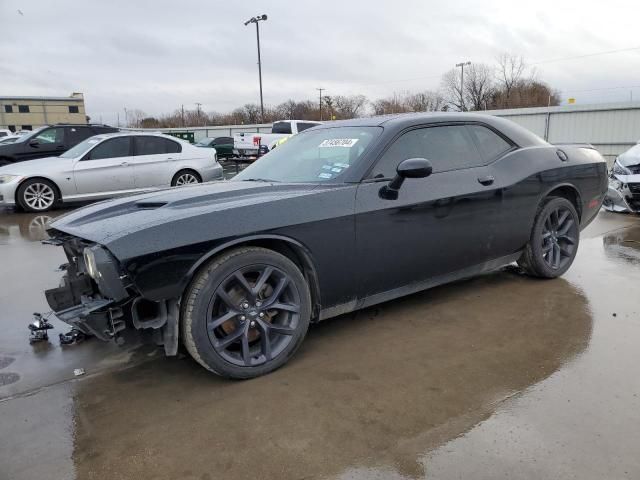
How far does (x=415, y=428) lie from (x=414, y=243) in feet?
4.68

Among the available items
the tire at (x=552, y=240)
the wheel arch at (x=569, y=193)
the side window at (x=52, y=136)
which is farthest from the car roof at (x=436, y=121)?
the side window at (x=52, y=136)

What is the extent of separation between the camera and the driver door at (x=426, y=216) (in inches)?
131

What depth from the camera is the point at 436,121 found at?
3920 mm

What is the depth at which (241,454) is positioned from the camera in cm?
226

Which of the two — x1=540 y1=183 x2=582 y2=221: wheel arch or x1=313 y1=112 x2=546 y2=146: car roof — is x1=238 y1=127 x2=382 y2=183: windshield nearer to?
x1=313 y1=112 x2=546 y2=146: car roof

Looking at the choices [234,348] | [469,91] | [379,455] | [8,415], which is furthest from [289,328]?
[469,91]

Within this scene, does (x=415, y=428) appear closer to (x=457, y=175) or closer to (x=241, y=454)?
(x=241, y=454)

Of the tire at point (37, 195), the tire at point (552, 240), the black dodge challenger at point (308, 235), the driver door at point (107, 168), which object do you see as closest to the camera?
the black dodge challenger at point (308, 235)

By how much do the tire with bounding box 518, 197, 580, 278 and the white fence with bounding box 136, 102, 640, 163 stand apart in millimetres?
13077

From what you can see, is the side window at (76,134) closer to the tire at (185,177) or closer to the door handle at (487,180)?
the tire at (185,177)

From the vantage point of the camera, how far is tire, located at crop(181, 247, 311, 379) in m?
2.72

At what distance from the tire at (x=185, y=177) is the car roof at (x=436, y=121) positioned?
658 cm

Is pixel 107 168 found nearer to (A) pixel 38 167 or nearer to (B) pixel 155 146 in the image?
(B) pixel 155 146

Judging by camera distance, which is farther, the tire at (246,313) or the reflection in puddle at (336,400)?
the tire at (246,313)
